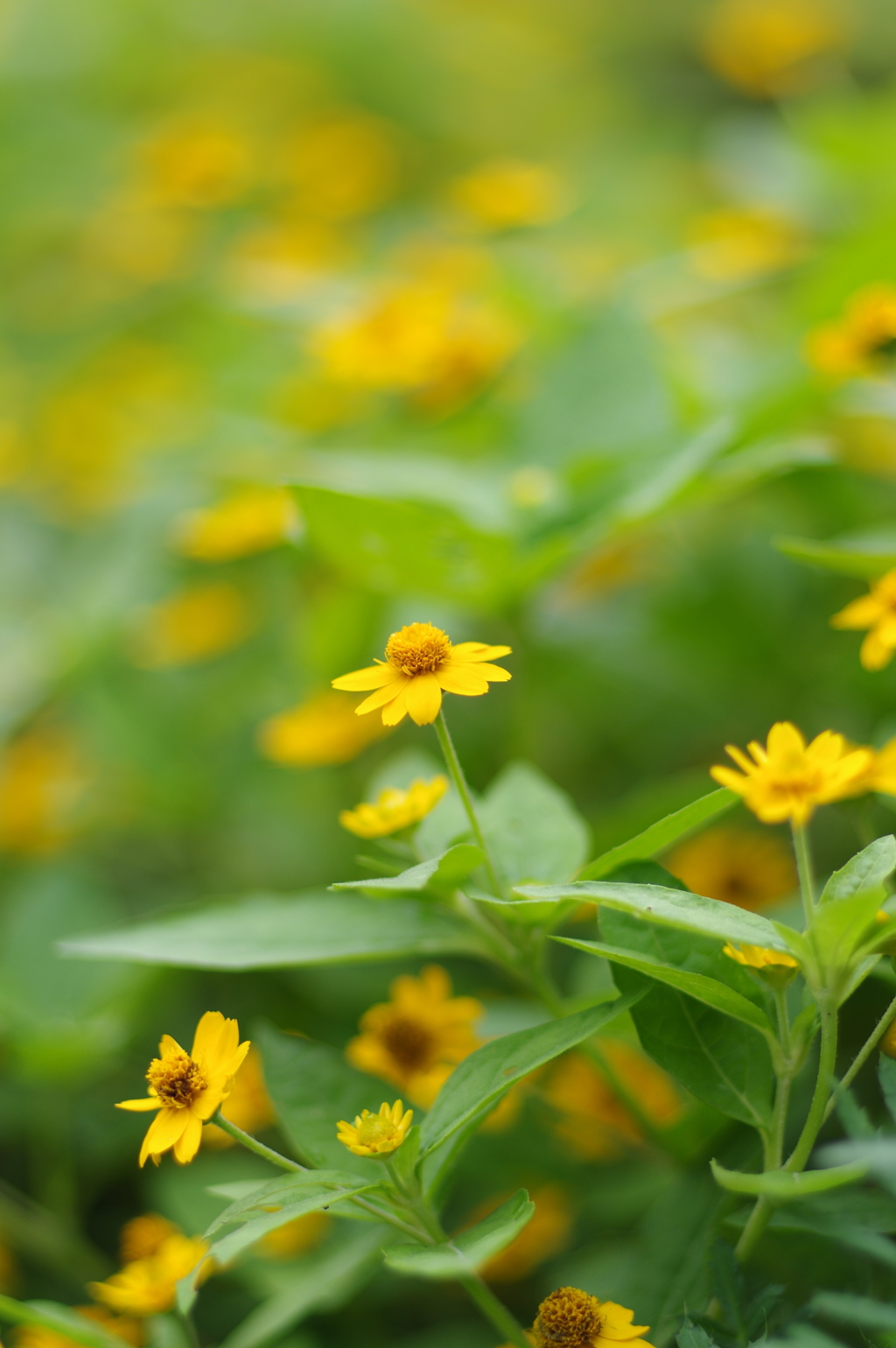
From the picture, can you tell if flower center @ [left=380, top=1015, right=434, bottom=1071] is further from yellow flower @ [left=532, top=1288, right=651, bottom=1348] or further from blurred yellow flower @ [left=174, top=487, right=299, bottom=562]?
blurred yellow flower @ [left=174, top=487, right=299, bottom=562]

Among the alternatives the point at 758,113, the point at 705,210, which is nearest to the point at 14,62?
the point at 705,210

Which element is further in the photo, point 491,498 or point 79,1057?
point 491,498

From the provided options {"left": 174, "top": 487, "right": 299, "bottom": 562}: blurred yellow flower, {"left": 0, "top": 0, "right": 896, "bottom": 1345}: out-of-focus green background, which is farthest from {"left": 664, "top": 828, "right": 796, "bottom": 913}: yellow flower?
{"left": 174, "top": 487, "right": 299, "bottom": 562}: blurred yellow flower

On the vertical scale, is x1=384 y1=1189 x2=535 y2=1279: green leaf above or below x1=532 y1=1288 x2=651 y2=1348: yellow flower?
above

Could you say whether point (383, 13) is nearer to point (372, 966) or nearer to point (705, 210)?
point (705, 210)

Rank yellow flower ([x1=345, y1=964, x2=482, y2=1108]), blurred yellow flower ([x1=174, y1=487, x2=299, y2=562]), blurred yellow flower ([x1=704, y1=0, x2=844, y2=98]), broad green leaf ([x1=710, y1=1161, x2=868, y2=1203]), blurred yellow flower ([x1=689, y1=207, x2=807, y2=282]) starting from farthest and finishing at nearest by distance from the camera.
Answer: blurred yellow flower ([x1=704, y1=0, x2=844, y2=98]) → blurred yellow flower ([x1=689, y1=207, x2=807, y2=282]) → blurred yellow flower ([x1=174, y1=487, x2=299, y2=562]) → yellow flower ([x1=345, y1=964, x2=482, y2=1108]) → broad green leaf ([x1=710, y1=1161, x2=868, y2=1203])

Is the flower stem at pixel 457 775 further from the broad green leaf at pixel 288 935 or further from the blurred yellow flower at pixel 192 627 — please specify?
the blurred yellow flower at pixel 192 627
